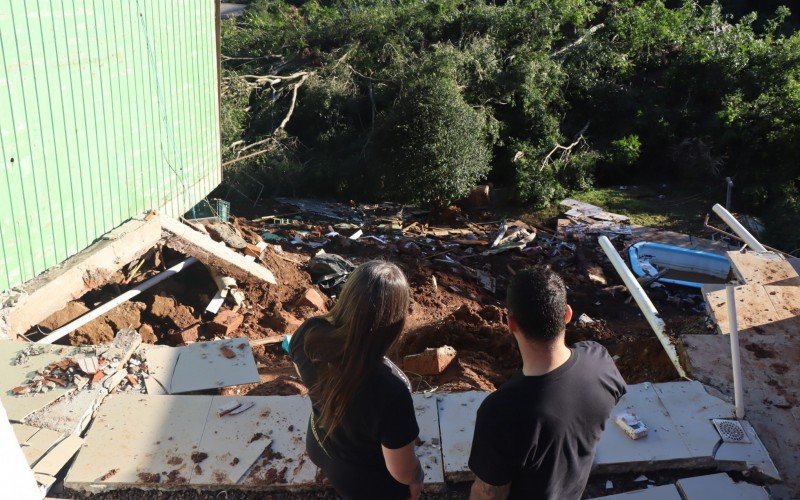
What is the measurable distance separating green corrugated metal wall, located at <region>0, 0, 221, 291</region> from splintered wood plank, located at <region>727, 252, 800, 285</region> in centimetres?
623

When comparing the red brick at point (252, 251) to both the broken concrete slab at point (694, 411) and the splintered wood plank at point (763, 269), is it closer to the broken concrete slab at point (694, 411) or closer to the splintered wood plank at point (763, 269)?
the broken concrete slab at point (694, 411)

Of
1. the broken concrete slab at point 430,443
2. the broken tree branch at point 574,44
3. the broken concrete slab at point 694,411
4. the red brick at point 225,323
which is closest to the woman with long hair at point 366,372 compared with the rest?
the broken concrete slab at point 430,443

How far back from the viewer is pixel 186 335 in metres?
6.58

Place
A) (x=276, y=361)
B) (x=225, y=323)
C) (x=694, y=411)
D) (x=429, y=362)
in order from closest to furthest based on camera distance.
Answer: (x=694, y=411)
(x=429, y=362)
(x=276, y=361)
(x=225, y=323)

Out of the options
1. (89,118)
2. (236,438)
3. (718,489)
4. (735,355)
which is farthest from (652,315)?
(89,118)

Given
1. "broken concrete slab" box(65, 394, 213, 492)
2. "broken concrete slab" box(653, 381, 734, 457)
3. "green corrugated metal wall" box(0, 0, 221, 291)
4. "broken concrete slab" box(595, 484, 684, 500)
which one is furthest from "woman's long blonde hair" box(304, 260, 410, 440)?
"green corrugated metal wall" box(0, 0, 221, 291)

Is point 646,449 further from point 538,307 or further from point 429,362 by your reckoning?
point 538,307

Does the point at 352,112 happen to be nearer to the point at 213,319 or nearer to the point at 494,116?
the point at 494,116

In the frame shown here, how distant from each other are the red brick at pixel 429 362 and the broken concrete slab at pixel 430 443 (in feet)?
3.23

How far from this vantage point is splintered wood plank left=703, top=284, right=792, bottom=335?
5.45 meters

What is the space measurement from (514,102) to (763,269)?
8.09 m

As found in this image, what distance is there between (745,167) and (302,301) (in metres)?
9.61

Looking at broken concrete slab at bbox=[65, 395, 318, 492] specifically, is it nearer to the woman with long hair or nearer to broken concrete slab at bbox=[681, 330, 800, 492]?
the woman with long hair

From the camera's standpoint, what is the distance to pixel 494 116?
1339 centimetres
